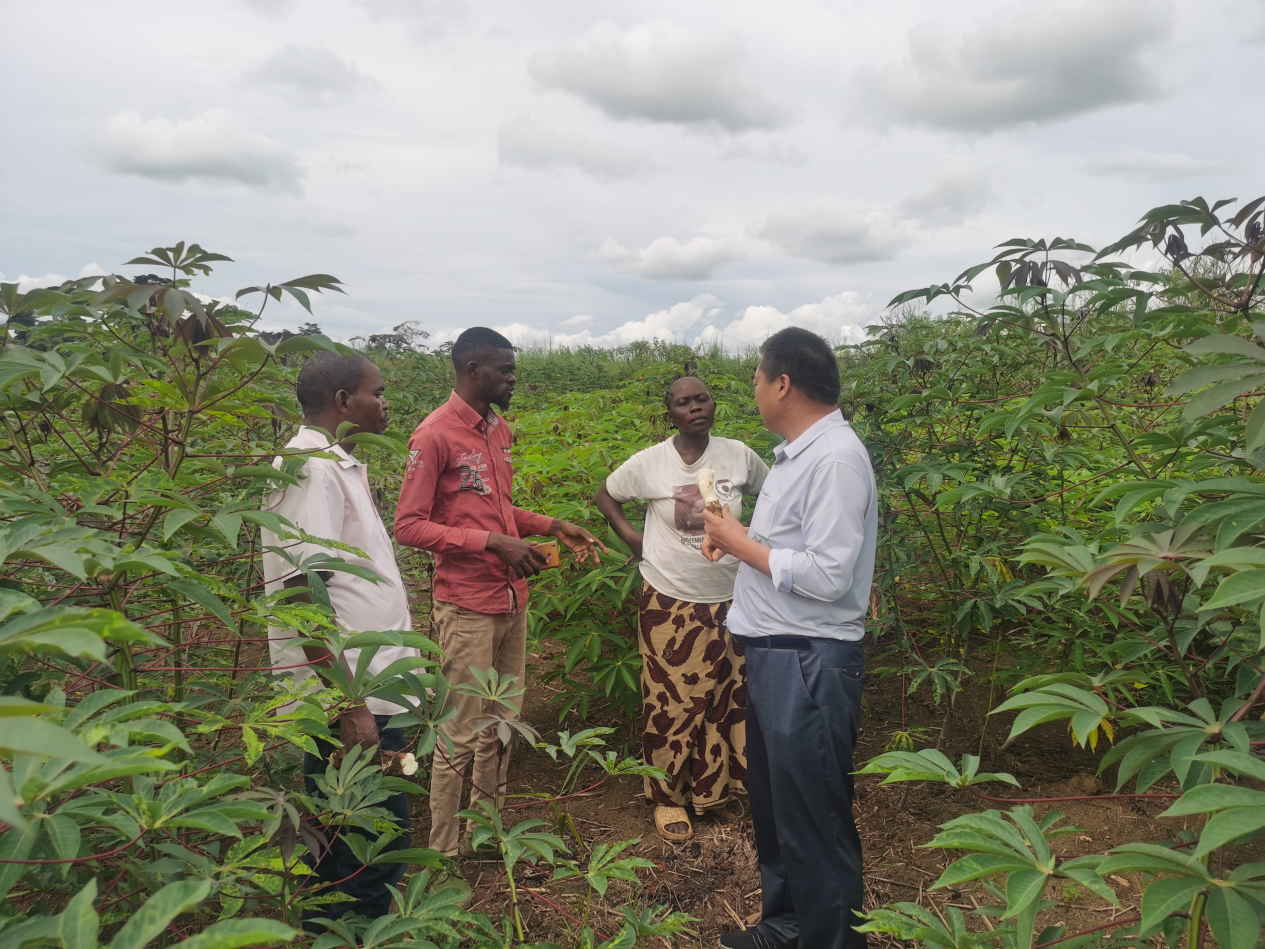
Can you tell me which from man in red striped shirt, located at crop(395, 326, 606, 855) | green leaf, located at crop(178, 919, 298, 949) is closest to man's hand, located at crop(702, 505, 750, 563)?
man in red striped shirt, located at crop(395, 326, 606, 855)

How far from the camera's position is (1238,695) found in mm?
1340

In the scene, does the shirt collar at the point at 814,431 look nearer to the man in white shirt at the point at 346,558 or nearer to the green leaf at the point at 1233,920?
the man in white shirt at the point at 346,558

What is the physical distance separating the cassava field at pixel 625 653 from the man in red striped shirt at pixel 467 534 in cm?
35

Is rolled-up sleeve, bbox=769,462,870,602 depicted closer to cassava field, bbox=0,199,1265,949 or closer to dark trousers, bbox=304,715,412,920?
cassava field, bbox=0,199,1265,949

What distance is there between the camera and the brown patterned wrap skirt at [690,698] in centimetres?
267

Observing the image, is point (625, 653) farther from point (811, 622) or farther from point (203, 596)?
point (203, 596)

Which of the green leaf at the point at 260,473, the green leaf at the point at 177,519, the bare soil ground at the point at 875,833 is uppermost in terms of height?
the green leaf at the point at 260,473

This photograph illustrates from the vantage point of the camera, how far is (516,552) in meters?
2.41

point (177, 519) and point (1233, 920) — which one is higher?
point (177, 519)

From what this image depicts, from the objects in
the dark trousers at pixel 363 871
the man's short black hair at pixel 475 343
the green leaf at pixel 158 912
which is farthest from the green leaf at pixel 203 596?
the man's short black hair at pixel 475 343

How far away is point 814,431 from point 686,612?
95 cm

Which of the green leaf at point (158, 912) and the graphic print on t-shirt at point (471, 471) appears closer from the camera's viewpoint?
the green leaf at point (158, 912)

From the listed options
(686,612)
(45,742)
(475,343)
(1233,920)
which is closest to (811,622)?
(686,612)

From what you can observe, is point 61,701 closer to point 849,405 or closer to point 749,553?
point 749,553
